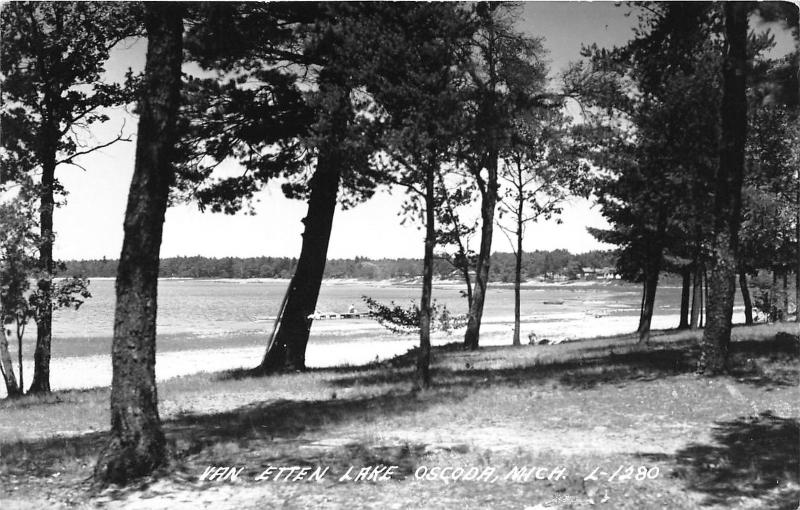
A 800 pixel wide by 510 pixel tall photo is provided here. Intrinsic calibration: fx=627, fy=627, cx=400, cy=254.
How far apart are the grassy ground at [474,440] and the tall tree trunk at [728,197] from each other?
2.09 ft

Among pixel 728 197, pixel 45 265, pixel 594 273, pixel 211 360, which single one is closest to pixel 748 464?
pixel 728 197

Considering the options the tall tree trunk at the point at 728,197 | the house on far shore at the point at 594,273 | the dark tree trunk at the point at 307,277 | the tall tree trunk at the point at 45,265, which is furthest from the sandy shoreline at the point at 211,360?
the house on far shore at the point at 594,273

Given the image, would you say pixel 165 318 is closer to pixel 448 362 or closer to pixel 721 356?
pixel 448 362

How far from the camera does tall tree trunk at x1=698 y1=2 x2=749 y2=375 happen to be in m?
11.0

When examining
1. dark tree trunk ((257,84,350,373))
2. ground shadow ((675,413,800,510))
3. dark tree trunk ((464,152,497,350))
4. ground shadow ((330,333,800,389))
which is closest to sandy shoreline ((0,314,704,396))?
dark tree trunk ((464,152,497,350))

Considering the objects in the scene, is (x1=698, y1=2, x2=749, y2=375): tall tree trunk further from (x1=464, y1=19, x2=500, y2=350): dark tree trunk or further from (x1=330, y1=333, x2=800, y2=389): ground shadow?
(x1=464, y1=19, x2=500, y2=350): dark tree trunk

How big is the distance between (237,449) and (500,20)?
19.8 meters

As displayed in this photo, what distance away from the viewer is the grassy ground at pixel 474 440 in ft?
18.8

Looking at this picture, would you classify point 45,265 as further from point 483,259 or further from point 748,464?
point 748,464

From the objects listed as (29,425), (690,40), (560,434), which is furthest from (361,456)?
(690,40)

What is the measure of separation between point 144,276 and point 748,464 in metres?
6.49

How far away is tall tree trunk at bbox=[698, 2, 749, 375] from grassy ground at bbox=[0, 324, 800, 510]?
64 cm

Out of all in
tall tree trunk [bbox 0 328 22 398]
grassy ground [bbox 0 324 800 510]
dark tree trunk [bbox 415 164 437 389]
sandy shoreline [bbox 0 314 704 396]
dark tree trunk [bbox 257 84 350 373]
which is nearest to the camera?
grassy ground [bbox 0 324 800 510]

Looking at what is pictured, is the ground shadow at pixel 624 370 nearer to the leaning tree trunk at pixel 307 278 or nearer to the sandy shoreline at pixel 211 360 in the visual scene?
the leaning tree trunk at pixel 307 278
